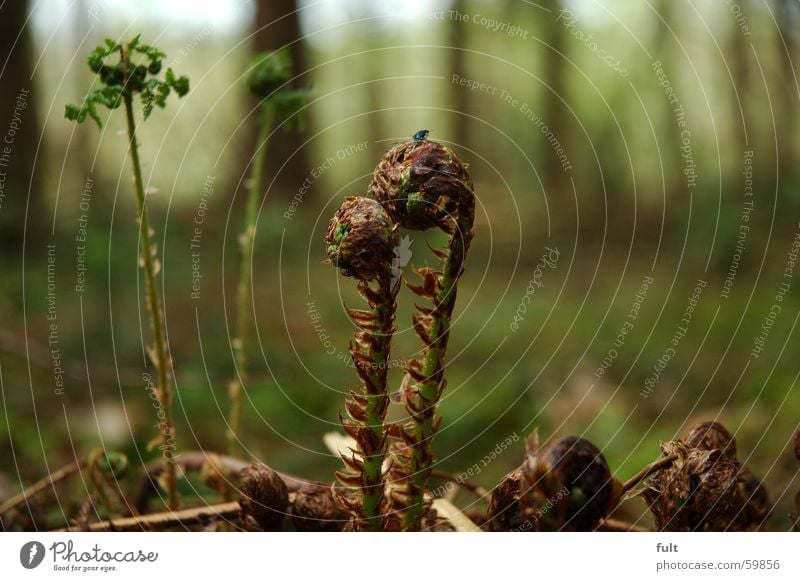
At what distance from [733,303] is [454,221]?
2.43 meters

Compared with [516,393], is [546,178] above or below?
above

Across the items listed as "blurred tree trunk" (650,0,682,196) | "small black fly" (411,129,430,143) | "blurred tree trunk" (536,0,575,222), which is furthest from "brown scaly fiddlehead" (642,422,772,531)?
"blurred tree trunk" (536,0,575,222)

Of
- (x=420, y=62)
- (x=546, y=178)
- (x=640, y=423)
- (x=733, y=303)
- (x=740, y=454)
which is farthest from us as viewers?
(x=420, y=62)

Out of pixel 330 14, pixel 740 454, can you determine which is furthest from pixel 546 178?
pixel 740 454

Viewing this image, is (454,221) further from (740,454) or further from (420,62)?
(420,62)

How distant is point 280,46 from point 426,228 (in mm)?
2730

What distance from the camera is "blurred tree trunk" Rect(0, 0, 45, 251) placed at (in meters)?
3.00

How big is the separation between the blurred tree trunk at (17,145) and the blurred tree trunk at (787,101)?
2.69 m

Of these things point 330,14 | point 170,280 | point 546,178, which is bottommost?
point 170,280

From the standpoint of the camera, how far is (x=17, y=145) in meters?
3.08

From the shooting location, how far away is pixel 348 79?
7.31m

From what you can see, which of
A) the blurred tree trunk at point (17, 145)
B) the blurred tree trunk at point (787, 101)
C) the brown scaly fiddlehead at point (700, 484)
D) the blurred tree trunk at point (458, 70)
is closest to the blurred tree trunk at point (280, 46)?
the blurred tree trunk at point (17, 145)

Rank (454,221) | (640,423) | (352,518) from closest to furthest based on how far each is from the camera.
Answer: (454,221) → (352,518) → (640,423)

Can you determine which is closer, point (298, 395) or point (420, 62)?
point (298, 395)
